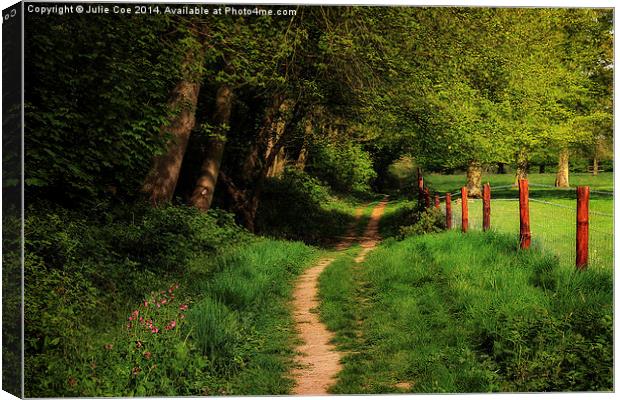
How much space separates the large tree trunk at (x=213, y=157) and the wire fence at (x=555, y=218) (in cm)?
555

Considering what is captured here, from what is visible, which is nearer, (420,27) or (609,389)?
(609,389)

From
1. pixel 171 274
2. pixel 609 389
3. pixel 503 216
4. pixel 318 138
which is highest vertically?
pixel 318 138

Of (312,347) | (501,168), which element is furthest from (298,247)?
(312,347)

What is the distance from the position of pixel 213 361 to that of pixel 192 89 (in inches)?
279

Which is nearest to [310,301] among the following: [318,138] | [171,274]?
[171,274]

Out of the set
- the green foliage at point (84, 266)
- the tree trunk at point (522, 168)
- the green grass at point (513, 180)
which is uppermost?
the tree trunk at point (522, 168)

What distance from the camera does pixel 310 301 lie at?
11047mm

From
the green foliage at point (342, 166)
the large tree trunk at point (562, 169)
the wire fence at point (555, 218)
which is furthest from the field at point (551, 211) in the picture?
the green foliage at point (342, 166)

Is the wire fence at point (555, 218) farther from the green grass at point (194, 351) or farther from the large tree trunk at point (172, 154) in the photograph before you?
the large tree trunk at point (172, 154)

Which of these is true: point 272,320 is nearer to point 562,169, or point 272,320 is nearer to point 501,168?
point 562,169

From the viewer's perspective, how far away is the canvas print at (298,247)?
7.01 meters

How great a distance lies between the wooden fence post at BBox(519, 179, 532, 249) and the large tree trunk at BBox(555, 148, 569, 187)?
3.12 ft

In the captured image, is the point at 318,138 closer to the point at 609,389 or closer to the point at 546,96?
the point at 546,96

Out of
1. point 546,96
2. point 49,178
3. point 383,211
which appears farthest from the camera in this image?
point 383,211
